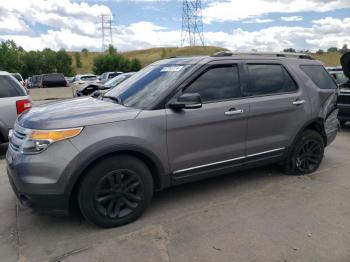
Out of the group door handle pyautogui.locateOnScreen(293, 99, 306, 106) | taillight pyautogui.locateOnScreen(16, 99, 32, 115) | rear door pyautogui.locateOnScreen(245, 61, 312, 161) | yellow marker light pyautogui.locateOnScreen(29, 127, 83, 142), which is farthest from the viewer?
taillight pyautogui.locateOnScreen(16, 99, 32, 115)

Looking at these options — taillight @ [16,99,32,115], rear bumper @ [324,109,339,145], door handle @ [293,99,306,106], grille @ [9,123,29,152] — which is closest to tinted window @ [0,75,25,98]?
taillight @ [16,99,32,115]

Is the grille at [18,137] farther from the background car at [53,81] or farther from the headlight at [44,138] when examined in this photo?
the background car at [53,81]

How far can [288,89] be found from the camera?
5020mm

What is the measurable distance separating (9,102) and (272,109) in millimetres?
5022

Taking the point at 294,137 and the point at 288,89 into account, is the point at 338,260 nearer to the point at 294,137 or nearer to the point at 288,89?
the point at 294,137

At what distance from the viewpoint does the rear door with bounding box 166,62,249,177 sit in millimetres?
4012

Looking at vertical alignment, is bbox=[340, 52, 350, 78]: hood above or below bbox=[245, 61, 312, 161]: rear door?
above

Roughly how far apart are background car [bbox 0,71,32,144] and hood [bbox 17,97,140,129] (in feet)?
10.7

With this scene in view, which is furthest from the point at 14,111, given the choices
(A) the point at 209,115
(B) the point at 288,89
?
(B) the point at 288,89

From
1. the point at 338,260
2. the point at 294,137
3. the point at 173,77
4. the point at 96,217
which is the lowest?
the point at 338,260

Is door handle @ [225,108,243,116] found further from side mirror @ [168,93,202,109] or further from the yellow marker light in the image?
the yellow marker light

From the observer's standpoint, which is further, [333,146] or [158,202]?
[333,146]

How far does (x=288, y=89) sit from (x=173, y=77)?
1.81m

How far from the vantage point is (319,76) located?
548cm
